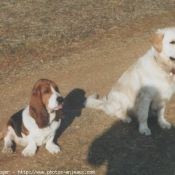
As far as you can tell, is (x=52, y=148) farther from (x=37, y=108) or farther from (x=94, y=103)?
(x=94, y=103)

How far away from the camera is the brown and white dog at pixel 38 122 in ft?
19.2

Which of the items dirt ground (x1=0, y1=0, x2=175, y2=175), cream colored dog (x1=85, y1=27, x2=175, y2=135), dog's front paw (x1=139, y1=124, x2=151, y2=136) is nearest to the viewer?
dirt ground (x1=0, y1=0, x2=175, y2=175)

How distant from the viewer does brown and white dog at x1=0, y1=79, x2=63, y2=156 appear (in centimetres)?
585

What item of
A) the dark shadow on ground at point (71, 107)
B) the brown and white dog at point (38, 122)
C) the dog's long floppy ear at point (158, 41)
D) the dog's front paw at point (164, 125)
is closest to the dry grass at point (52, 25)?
the dark shadow on ground at point (71, 107)

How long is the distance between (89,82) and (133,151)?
10.3ft

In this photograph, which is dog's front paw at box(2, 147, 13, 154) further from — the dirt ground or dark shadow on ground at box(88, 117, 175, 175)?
dark shadow on ground at box(88, 117, 175, 175)

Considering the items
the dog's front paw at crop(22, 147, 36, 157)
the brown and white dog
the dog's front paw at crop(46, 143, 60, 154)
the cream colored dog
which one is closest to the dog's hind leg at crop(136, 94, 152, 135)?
the cream colored dog

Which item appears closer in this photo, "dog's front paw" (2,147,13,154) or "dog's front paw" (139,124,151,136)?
"dog's front paw" (2,147,13,154)

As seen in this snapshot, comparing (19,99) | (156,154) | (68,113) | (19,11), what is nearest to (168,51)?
(156,154)

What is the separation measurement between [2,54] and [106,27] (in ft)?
12.9

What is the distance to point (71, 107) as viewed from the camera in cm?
812

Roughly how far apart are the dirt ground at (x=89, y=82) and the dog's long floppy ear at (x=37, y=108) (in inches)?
29.5

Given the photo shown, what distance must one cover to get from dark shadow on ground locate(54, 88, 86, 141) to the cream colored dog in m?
0.93

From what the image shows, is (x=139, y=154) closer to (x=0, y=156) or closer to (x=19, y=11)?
(x=0, y=156)
